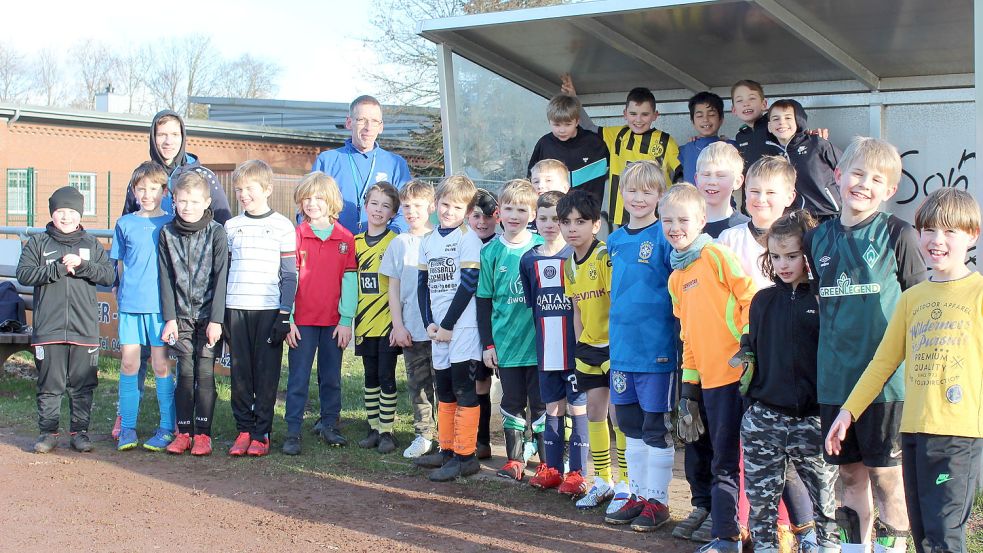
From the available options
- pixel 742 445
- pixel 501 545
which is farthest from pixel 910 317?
pixel 501 545

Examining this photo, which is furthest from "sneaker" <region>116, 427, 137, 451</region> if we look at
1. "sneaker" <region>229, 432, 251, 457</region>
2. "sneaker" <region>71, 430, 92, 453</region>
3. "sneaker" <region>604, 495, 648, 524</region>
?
"sneaker" <region>604, 495, 648, 524</region>

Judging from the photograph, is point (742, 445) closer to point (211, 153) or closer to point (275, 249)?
point (275, 249)

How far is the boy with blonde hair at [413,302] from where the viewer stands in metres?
6.16

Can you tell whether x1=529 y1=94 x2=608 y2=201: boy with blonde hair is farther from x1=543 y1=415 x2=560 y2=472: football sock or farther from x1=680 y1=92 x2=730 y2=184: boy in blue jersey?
x1=543 y1=415 x2=560 y2=472: football sock

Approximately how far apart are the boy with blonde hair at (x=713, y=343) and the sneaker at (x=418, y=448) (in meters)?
2.30

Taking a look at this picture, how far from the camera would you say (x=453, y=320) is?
222 inches

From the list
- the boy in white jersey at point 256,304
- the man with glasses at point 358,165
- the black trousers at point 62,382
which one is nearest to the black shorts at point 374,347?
the boy in white jersey at point 256,304

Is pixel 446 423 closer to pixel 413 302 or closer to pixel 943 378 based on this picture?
pixel 413 302

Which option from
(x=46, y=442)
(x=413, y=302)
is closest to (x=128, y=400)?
(x=46, y=442)

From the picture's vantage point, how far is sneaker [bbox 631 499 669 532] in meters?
4.54

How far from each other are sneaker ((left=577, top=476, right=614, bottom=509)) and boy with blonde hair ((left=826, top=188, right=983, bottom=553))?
1.92 meters

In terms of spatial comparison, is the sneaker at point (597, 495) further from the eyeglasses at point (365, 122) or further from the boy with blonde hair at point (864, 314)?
the eyeglasses at point (365, 122)

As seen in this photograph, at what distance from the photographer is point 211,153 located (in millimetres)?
28375

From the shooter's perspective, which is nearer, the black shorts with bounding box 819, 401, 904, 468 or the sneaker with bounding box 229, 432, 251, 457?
the black shorts with bounding box 819, 401, 904, 468
